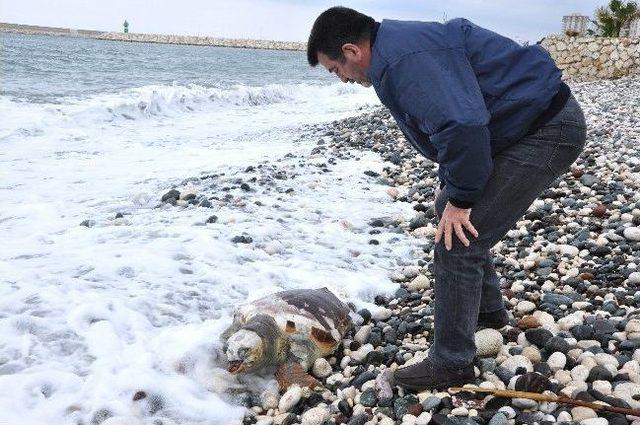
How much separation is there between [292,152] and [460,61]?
8.68 m

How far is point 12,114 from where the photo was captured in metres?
14.9

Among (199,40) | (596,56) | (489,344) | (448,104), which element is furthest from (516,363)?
(199,40)

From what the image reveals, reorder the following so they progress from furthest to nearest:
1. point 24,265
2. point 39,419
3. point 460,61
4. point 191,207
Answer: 1. point 191,207
2. point 24,265
3. point 39,419
4. point 460,61

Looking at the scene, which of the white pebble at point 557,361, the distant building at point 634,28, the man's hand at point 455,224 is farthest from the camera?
the distant building at point 634,28

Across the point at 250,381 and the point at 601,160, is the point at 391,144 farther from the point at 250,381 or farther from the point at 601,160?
the point at 250,381

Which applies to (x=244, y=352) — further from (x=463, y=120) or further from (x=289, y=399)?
(x=463, y=120)

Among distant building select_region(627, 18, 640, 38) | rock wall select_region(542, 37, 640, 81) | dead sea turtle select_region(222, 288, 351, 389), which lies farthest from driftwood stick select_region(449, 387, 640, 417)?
distant building select_region(627, 18, 640, 38)

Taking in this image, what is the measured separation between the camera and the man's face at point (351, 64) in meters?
2.47

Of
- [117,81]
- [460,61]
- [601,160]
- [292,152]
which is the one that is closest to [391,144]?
[292,152]

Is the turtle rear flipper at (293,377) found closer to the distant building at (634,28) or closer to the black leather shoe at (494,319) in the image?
the black leather shoe at (494,319)

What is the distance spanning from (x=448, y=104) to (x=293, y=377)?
74.2 inches

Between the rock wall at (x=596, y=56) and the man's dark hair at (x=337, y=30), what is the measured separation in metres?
25.1

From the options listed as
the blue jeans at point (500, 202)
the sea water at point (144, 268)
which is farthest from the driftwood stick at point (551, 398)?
the sea water at point (144, 268)

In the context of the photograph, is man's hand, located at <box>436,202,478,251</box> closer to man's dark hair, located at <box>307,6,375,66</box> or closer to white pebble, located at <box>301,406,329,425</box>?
man's dark hair, located at <box>307,6,375,66</box>
